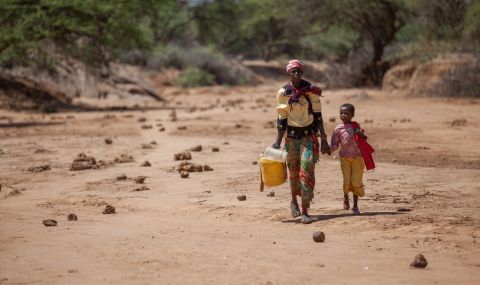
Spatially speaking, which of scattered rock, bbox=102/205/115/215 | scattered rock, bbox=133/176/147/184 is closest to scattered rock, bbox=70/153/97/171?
scattered rock, bbox=133/176/147/184

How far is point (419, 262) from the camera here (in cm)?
518

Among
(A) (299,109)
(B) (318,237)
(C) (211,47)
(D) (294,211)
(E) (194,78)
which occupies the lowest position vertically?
(B) (318,237)

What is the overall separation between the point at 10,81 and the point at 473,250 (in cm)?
2250

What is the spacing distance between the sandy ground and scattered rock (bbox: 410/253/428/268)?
0.06m

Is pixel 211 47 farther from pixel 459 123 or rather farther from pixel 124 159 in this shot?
pixel 124 159

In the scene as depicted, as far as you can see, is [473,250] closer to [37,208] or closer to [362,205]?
[362,205]

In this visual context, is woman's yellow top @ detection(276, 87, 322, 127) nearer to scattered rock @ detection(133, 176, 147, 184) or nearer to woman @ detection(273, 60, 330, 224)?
woman @ detection(273, 60, 330, 224)

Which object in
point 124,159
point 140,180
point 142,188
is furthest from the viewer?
point 124,159

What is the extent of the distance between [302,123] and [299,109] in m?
0.13

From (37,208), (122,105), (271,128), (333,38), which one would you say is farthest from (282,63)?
(37,208)

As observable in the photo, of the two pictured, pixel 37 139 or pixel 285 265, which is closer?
pixel 285 265

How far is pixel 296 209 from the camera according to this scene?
7352 mm

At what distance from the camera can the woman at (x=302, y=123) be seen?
7137 millimetres

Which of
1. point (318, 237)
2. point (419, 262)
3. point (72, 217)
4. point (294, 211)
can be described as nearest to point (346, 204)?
point (294, 211)
